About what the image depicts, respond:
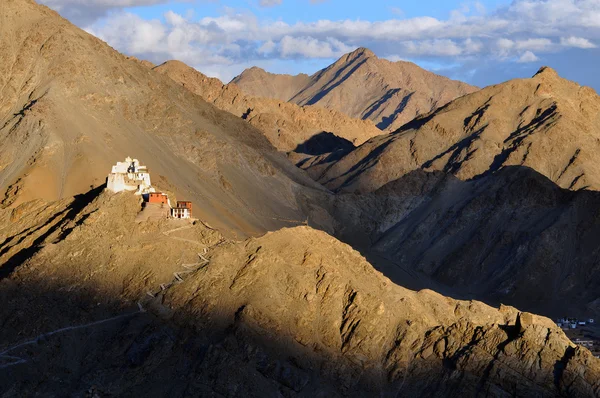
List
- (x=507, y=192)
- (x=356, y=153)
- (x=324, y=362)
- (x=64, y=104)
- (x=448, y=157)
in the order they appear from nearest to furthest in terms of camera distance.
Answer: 1. (x=324, y=362)
2. (x=64, y=104)
3. (x=507, y=192)
4. (x=448, y=157)
5. (x=356, y=153)

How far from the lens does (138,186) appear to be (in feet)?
301

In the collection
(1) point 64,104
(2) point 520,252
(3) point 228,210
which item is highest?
(1) point 64,104

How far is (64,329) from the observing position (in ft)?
248

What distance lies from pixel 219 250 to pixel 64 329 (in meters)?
11.8

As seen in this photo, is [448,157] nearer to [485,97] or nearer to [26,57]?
[485,97]

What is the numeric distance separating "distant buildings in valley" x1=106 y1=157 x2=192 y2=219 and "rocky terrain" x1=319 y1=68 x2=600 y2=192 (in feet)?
258

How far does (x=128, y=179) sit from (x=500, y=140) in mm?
97038

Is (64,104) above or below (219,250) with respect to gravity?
above

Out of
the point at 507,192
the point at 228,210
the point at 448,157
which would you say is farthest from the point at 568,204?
the point at 228,210

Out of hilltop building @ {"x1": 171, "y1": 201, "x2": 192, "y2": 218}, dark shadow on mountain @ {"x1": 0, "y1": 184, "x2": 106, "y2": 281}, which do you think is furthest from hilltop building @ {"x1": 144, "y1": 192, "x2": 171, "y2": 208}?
dark shadow on mountain @ {"x1": 0, "y1": 184, "x2": 106, "y2": 281}

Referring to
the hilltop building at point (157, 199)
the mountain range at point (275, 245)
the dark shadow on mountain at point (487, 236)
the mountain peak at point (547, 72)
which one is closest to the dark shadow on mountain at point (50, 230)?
the mountain range at point (275, 245)

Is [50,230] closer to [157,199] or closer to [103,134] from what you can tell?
[157,199]

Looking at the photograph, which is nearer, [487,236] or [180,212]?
[180,212]

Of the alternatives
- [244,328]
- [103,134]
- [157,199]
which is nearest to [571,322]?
[103,134]
